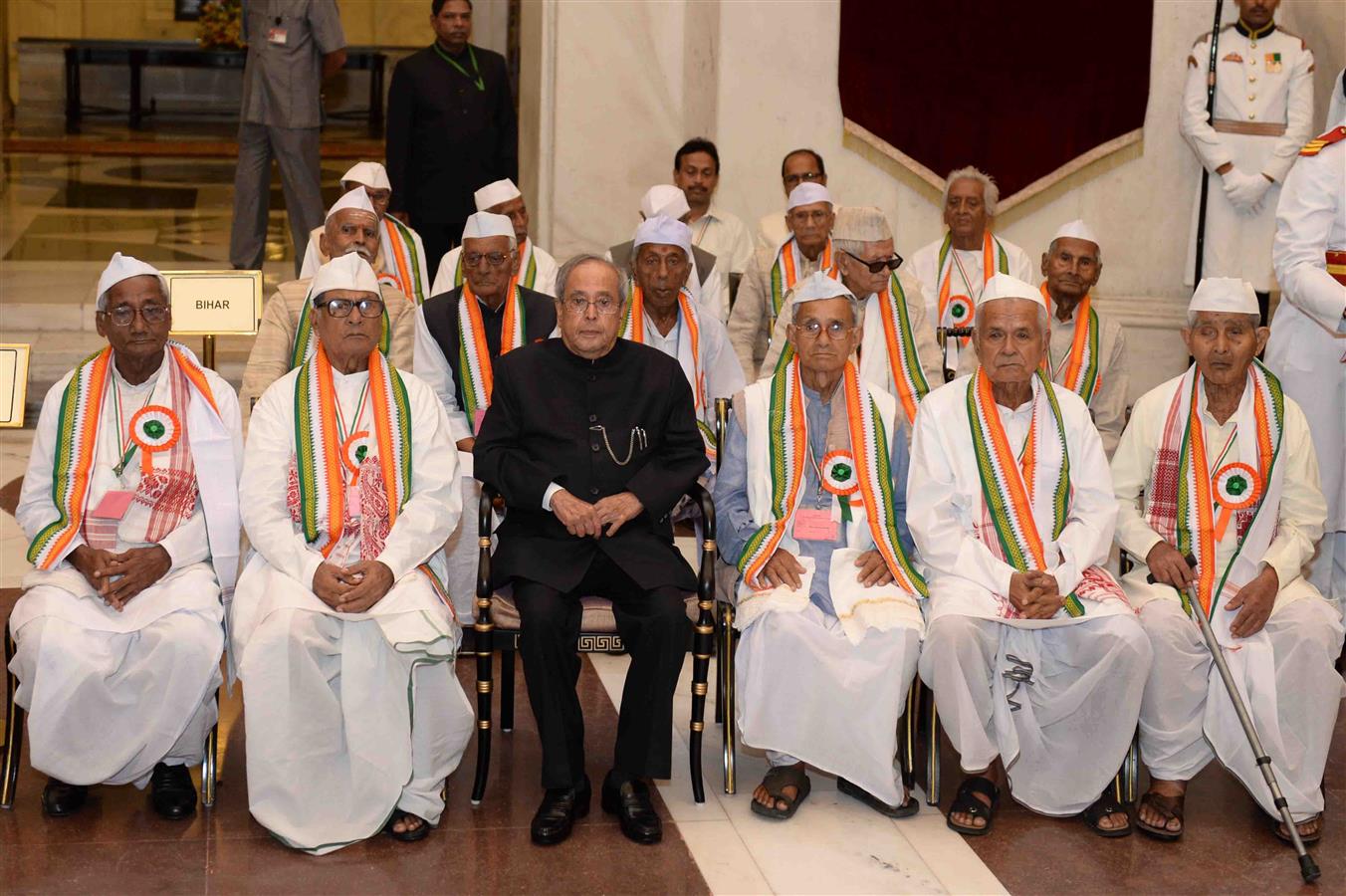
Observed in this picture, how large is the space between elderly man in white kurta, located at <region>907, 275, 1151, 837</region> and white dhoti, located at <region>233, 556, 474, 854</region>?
1.50m

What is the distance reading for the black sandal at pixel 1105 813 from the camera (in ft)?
16.5

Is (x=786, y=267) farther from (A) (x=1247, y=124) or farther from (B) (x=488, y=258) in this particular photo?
(A) (x=1247, y=124)

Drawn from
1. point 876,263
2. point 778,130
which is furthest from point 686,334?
point 778,130

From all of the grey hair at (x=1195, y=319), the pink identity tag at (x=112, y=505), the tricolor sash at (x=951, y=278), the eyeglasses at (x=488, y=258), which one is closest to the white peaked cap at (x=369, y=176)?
the eyeglasses at (x=488, y=258)

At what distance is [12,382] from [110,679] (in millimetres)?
1011

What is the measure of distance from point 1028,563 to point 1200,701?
26.0 inches

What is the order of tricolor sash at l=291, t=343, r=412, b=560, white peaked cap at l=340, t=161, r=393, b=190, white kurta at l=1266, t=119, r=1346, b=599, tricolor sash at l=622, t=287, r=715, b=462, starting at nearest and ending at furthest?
tricolor sash at l=291, t=343, r=412, b=560 → white kurta at l=1266, t=119, r=1346, b=599 → tricolor sash at l=622, t=287, r=715, b=462 → white peaked cap at l=340, t=161, r=393, b=190

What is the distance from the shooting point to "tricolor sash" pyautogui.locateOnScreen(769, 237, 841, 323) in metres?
7.61

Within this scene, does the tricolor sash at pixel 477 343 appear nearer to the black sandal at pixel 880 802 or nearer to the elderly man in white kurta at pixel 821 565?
the elderly man in white kurta at pixel 821 565

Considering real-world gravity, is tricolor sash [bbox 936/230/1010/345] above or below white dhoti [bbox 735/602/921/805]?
above

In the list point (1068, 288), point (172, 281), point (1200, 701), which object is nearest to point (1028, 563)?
point (1200, 701)

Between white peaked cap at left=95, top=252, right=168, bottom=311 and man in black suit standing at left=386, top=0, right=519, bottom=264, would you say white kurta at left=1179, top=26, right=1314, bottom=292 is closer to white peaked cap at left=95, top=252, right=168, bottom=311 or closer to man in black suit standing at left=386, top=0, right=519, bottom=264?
man in black suit standing at left=386, top=0, right=519, bottom=264

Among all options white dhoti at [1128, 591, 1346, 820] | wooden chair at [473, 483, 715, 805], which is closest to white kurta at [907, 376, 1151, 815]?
white dhoti at [1128, 591, 1346, 820]

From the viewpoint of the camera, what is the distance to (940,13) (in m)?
9.87
